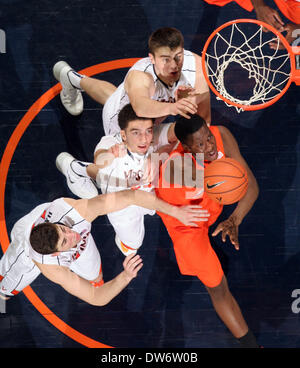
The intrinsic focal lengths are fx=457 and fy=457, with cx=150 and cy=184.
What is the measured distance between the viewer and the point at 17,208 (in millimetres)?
4797

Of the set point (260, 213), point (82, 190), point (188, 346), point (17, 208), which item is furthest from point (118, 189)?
point (188, 346)

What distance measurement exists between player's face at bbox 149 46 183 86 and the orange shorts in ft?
4.71

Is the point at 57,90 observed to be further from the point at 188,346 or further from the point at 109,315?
the point at 188,346

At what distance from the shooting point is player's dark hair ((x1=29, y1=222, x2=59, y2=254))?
388 centimetres

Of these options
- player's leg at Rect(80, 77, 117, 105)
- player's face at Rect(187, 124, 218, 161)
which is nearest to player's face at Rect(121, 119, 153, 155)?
player's face at Rect(187, 124, 218, 161)

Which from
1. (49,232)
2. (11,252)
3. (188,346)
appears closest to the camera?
(49,232)

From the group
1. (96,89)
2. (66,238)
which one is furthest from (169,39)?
(66,238)

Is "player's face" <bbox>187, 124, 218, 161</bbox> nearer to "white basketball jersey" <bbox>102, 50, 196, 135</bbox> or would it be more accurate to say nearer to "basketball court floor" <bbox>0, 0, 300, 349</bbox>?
"white basketball jersey" <bbox>102, 50, 196, 135</bbox>

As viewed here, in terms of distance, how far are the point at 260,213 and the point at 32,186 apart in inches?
94.7

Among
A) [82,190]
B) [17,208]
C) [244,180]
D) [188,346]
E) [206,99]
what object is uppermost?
[206,99]

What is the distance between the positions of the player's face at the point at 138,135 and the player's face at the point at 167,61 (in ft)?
1.47

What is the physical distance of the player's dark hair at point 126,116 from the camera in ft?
13.5

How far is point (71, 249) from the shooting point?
4258 millimetres

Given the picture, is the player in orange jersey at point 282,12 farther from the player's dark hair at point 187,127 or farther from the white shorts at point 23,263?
the white shorts at point 23,263
